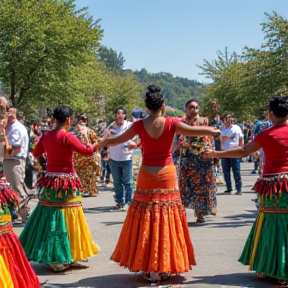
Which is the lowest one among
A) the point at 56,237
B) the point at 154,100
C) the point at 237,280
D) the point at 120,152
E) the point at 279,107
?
the point at 237,280

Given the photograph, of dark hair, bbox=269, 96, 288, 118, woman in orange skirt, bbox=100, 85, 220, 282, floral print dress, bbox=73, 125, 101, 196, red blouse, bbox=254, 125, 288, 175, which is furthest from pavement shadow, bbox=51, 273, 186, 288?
floral print dress, bbox=73, 125, 101, 196

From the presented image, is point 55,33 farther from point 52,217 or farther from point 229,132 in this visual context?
point 52,217

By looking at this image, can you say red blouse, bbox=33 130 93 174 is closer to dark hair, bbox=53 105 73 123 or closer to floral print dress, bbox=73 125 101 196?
dark hair, bbox=53 105 73 123

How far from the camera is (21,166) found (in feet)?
32.4

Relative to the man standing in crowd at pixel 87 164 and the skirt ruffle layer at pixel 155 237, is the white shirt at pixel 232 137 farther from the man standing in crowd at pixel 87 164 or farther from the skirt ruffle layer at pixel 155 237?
the skirt ruffle layer at pixel 155 237

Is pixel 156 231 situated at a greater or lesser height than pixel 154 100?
lesser

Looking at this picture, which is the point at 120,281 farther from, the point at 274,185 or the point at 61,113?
the point at 61,113

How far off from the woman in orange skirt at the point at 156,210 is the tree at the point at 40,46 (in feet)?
66.4

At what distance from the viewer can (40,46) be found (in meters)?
25.8

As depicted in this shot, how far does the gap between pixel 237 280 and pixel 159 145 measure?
1.69 m

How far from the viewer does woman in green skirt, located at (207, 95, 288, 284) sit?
5.85m

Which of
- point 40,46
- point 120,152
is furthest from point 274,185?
point 40,46

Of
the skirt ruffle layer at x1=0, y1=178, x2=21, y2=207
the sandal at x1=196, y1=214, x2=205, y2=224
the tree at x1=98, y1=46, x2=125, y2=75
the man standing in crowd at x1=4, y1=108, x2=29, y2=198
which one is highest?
the tree at x1=98, y1=46, x2=125, y2=75

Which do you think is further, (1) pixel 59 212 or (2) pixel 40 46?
(2) pixel 40 46
